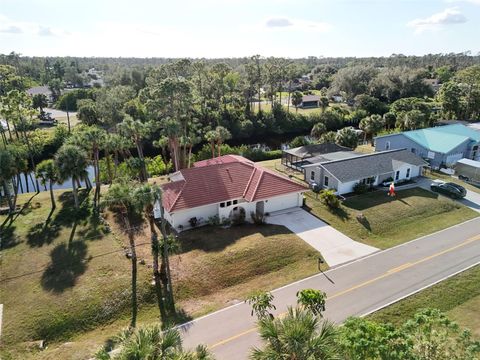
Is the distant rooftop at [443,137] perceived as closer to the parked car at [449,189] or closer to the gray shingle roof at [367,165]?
the gray shingle roof at [367,165]

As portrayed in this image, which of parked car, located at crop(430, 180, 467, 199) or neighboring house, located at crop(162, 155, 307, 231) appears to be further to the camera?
parked car, located at crop(430, 180, 467, 199)

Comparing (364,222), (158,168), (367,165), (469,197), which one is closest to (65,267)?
(158,168)

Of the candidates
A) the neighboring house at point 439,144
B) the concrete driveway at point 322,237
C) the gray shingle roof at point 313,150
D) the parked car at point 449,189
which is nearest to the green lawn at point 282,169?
the gray shingle roof at point 313,150

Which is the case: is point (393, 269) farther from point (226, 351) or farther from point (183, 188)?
point (183, 188)

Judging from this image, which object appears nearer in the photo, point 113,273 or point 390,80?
point 113,273

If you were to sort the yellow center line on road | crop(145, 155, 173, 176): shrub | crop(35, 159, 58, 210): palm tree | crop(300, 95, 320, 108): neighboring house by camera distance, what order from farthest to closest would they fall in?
crop(300, 95, 320, 108): neighboring house → crop(145, 155, 173, 176): shrub → crop(35, 159, 58, 210): palm tree → the yellow center line on road

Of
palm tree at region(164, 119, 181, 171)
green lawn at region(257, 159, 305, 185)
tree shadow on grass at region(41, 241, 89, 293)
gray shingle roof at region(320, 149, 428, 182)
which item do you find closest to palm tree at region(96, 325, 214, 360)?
tree shadow on grass at region(41, 241, 89, 293)

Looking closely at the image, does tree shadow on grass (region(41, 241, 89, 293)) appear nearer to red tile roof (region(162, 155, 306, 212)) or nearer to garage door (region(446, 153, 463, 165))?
red tile roof (region(162, 155, 306, 212))

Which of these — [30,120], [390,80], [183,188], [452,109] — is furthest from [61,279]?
[390,80]
